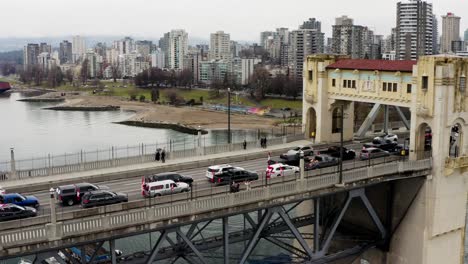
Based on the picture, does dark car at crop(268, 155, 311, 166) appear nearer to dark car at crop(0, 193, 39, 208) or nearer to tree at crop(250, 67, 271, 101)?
dark car at crop(0, 193, 39, 208)

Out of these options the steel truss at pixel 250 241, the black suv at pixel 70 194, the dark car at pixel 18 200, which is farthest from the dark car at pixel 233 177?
the dark car at pixel 18 200

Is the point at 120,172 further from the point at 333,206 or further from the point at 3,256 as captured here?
the point at 333,206

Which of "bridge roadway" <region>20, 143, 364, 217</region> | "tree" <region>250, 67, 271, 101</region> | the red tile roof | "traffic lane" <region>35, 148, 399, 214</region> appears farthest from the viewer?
"tree" <region>250, 67, 271, 101</region>

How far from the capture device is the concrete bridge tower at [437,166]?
2980 cm

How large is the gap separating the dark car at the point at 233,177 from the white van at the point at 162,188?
7.72 ft

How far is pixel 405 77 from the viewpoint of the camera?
32125 mm

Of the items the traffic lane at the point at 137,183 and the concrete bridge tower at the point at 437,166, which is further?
the concrete bridge tower at the point at 437,166

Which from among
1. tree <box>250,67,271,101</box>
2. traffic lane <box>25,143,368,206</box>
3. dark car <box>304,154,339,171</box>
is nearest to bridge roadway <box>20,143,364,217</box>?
traffic lane <box>25,143,368,206</box>

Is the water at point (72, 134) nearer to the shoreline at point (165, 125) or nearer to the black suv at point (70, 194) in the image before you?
the shoreline at point (165, 125)

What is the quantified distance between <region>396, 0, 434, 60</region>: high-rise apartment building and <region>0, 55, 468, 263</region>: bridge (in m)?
133

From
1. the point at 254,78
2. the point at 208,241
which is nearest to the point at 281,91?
the point at 254,78

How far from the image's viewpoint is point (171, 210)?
20.7m

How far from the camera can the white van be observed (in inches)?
919

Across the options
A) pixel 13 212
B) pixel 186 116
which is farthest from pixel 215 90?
pixel 13 212
